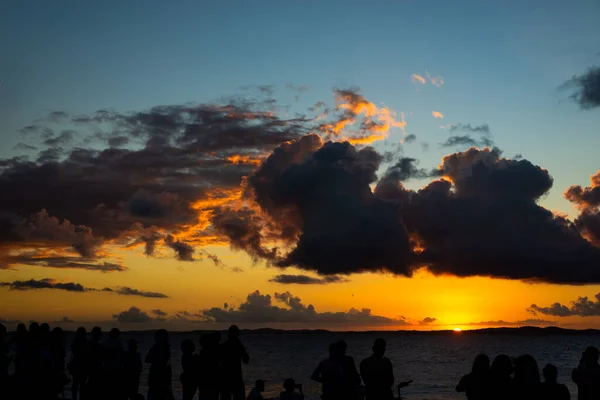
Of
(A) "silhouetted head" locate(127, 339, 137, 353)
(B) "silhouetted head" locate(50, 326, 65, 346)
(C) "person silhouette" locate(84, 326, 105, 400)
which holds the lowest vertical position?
(C) "person silhouette" locate(84, 326, 105, 400)

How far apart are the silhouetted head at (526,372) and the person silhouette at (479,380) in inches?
15.9

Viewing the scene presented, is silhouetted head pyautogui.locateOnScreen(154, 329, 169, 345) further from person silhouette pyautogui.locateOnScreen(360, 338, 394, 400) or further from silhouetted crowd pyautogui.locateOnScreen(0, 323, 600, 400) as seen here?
person silhouette pyautogui.locateOnScreen(360, 338, 394, 400)

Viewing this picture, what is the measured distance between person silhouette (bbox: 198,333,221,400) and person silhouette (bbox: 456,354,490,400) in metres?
4.91

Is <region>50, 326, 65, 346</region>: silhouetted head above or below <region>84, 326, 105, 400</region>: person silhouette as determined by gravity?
above

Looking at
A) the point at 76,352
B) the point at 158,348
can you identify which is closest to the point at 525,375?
the point at 158,348

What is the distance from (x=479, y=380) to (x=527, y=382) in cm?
67

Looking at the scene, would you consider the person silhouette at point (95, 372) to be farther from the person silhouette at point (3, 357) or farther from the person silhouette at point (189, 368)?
the person silhouette at point (189, 368)

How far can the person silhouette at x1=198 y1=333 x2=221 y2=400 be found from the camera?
40.4 ft

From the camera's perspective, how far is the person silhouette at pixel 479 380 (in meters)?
9.23

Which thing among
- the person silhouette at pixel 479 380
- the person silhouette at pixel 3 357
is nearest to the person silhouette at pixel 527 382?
the person silhouette at pixel 479 380

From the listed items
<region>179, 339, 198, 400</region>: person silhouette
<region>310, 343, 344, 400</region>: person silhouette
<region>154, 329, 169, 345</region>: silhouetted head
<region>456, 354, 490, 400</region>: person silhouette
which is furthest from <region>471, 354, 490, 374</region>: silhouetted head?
<region>154, 329, 169, 345</region>: silhouetted head

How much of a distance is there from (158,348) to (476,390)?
669 cm

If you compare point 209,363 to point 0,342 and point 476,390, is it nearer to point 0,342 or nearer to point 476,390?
point 0,342

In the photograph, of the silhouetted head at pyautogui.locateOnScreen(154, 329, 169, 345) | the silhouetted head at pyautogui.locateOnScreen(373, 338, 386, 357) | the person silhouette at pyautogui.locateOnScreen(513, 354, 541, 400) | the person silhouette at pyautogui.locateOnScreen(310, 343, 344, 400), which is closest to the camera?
the person silhouette at pyautogui.locateOnScreen(513, 354, 541, 400)
